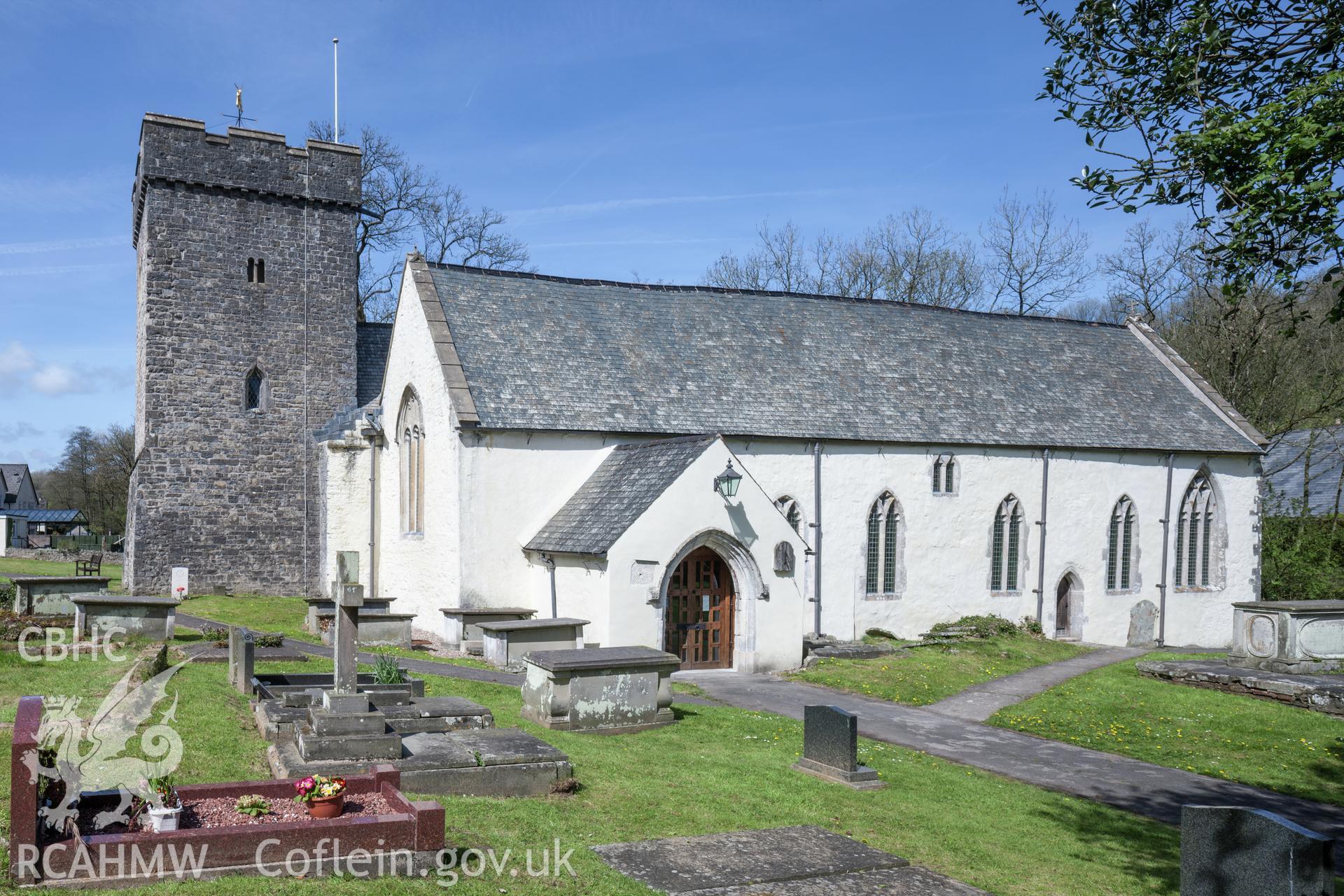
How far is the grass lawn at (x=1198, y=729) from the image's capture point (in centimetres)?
1549

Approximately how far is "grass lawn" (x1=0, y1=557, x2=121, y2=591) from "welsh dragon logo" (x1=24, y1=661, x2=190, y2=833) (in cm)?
2703

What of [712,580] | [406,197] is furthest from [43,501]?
[712,580]

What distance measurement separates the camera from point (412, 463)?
27188 millimetres

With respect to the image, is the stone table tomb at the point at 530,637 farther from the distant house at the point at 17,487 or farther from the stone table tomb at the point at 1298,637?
the distant house at the point at 17,487

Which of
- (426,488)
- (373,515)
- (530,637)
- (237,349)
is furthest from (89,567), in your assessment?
(530,637)

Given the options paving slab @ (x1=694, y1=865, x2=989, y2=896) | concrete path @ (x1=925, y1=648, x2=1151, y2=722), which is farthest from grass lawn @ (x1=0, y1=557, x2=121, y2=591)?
paving slab @ (x1=694, y1=865, x2=989, y2=896)

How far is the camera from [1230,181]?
33.9ft

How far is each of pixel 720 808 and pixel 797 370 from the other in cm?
1823

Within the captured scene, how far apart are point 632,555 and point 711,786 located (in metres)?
9.08

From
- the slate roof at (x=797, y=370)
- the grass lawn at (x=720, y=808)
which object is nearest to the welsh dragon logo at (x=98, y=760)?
the grass lawn at (x=720, y=808)

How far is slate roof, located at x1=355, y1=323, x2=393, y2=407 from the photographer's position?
34500 mm

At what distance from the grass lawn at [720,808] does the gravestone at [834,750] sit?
261mm

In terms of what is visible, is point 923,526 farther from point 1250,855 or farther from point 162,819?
Result: point 162,819

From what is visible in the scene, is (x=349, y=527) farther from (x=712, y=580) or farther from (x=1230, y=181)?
(x=1230, y=181)
